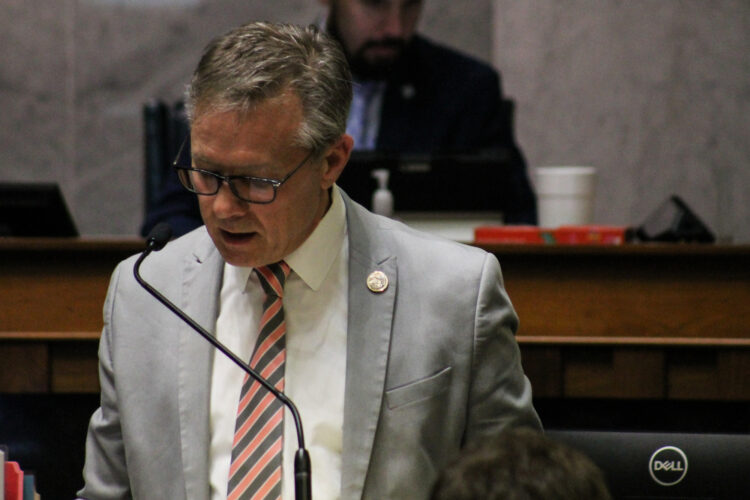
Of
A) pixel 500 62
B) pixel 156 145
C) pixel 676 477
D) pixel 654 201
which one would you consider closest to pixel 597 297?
pixel 676 477

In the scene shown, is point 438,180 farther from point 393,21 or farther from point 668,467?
point 393,21

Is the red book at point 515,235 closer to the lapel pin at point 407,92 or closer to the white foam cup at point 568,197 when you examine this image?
the white foam cup at point 568,197

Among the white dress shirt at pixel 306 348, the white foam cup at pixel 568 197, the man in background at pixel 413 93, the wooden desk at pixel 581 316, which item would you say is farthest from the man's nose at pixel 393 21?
the white dress shirt at pixel 306 348

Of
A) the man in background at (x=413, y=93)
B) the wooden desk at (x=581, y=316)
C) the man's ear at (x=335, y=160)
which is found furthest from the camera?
the man in background at (x=413, y=93)

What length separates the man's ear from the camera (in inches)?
67.7

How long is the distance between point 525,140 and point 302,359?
328 centimetres

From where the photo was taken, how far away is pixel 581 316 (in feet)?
7.54

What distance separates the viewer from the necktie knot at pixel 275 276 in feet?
5.68

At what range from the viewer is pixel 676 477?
179 cm

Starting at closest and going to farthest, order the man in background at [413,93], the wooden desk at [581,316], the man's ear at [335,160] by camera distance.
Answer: the man's ear at [335,160]
the wooden desk at [581,316]
the man in background at [413,93]

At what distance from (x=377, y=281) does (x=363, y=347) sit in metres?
0.12

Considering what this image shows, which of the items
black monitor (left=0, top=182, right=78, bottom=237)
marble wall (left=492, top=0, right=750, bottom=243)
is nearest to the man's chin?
marble wall (left=492, top=0, right=750, bottom=243)

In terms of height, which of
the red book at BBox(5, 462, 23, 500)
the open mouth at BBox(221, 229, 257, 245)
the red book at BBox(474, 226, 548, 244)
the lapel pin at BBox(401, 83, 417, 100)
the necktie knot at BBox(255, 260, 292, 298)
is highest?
the open mouth at BBox(221, 229, 257, 245)

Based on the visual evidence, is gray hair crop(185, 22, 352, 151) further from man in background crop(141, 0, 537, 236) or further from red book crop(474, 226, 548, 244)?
Answer: man in background crop(141, 0, 537, 236)
